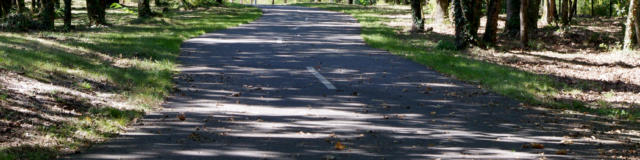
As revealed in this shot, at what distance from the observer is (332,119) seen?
738cm

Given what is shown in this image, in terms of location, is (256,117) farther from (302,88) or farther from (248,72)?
(248,72)

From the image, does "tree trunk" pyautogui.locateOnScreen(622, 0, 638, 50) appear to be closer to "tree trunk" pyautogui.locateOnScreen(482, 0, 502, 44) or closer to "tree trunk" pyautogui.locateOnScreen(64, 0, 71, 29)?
"tree trunk" pyautogui.locateOnScreen(482, 0, 502, 44)

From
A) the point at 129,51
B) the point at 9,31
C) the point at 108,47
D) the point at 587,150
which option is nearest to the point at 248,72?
the point at 129,51

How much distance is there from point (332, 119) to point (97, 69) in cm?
560

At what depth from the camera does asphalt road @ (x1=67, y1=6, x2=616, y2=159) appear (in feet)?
19.0

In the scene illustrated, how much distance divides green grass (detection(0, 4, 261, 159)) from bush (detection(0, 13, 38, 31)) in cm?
263

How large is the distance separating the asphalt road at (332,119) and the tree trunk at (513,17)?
9.79 meters

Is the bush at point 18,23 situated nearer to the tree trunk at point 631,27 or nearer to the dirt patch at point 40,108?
the dirt patch at point 40,108

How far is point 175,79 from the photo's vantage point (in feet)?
35.4

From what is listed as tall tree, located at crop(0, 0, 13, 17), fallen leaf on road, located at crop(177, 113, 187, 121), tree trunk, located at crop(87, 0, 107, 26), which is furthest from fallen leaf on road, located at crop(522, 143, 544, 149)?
tall tree, located at crop(0, 0, 13, 17)

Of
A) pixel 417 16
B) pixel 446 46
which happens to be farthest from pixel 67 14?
pixel 417 16

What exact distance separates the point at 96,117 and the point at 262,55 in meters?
8.04

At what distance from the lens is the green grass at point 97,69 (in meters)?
6.30

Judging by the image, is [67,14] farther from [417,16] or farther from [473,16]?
[473,16]
